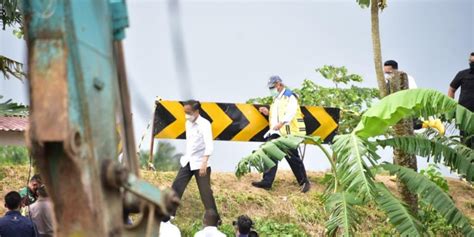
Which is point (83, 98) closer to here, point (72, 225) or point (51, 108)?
point (51, 108)

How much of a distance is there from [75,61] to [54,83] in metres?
0.16

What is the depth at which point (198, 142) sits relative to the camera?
33.9 feet

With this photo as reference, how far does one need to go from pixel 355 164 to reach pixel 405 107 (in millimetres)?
838

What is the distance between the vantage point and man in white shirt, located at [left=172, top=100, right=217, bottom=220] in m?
10.2

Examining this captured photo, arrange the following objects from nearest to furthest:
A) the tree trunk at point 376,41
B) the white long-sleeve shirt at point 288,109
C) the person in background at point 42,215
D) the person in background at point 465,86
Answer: the person in background at point 42,215, the white long-sleeve shirt at point 288,109, the tree trunk at point 376,41, the person in background at point 465,86

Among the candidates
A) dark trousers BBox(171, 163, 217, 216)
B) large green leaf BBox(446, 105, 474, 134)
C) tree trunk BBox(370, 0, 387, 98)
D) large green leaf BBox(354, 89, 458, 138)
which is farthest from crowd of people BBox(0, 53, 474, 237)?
large green leaf BBox(354, 89, 458, 138)

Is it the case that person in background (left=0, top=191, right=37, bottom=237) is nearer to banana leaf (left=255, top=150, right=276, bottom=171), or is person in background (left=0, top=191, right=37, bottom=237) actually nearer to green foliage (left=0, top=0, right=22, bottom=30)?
banana leaf (left=255, top=150, right=276, bottom=171)

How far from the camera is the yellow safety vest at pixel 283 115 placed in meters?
11.7

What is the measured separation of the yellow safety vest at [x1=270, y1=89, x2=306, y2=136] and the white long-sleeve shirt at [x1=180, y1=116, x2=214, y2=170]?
5.55 ft

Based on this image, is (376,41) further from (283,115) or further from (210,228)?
(210,228)

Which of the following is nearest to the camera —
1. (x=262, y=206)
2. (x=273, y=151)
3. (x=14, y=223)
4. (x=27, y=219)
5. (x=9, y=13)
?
(x=14, y=223)

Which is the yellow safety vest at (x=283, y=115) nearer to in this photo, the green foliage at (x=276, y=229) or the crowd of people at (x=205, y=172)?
the crowd of people at (x=205, y=172)

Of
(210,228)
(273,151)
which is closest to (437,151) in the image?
(273,151)

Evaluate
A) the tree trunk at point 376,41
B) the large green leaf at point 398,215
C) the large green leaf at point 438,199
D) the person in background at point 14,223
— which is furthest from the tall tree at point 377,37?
the person in background at point 14,223
